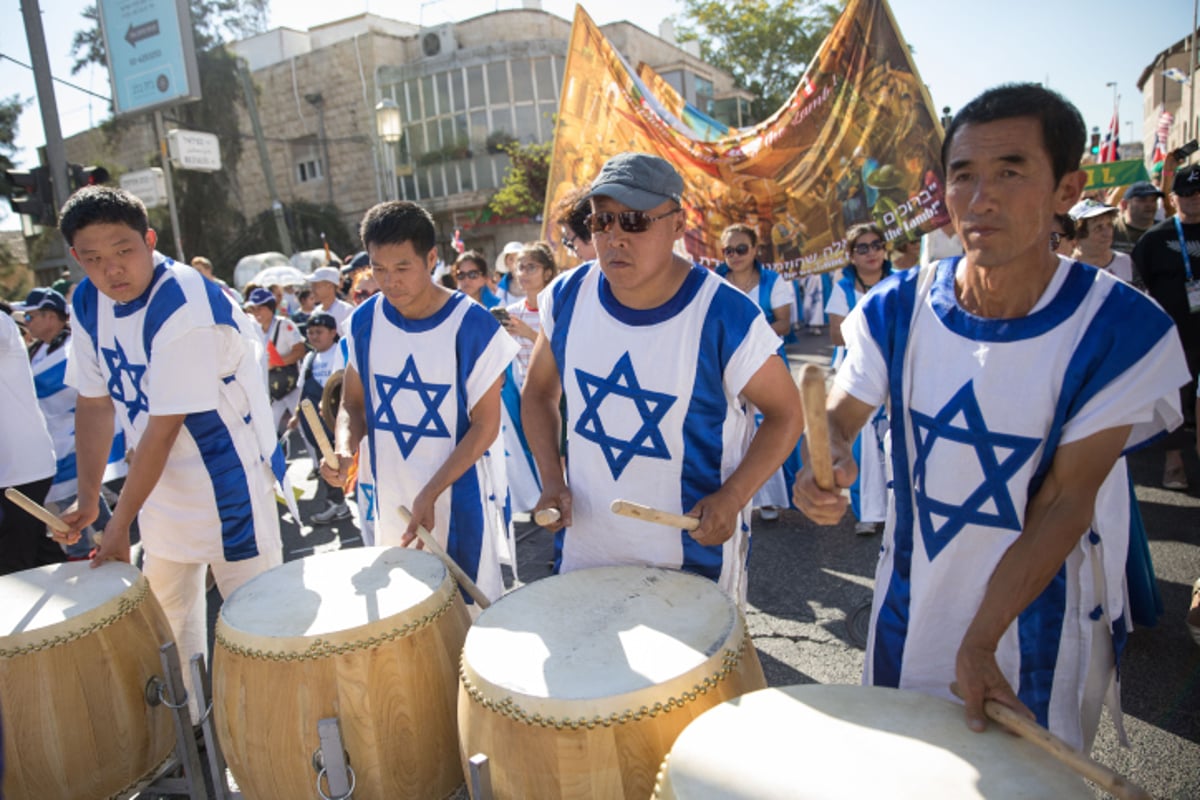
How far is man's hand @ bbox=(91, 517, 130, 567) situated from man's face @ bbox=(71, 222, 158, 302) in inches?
31.6

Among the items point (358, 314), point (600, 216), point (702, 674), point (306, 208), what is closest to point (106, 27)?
point (306, 208)

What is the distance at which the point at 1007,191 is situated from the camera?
4.98 ft

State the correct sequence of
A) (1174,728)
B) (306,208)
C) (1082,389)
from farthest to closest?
(306,208) < (1174,728) < (1082,389)

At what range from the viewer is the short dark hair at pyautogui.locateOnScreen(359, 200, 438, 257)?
109 inches

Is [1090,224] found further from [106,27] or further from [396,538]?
[106,27]

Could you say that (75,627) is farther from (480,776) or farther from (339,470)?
(480,776)

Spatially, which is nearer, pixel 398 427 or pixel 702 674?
pixel 702 674

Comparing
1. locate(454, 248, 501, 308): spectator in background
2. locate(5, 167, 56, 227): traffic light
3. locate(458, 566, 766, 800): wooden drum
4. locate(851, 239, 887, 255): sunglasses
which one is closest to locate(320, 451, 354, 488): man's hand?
locate(458, 566, 766, 800): wooden drum

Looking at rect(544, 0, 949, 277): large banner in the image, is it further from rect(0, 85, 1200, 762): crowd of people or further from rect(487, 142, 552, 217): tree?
rect(487, 142, 552, 217): tree

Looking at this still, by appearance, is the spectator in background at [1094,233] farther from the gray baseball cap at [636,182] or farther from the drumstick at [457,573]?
the drumstick at [457,573]

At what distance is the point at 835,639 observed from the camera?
3727 millimetres

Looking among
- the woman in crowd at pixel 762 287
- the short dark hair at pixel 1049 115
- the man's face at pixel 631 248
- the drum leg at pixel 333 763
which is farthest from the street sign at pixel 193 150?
the short dark hair at pixel 1049 115

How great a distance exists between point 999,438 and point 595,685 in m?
0.94

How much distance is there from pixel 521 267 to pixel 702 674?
4.59m
